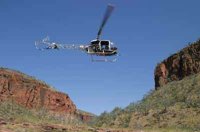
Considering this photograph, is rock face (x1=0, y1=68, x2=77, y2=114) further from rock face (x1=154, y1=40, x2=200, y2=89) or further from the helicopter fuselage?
the helicopter fuselage

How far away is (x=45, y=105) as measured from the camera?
121562 mm

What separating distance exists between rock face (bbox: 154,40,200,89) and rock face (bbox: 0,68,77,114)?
33.6 m

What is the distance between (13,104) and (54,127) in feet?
209

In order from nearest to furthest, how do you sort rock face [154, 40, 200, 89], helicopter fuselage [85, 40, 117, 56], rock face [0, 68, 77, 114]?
helicopter fuselage [85, 40, 117, 56] < rock face [154, 40, 200, 89] < rock face [0, 68, 77, 114]

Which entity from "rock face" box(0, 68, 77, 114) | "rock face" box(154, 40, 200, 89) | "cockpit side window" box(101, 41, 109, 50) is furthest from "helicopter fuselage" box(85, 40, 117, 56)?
"rock face" box(0, 68, 77, 114)

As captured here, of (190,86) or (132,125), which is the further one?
(190,86)

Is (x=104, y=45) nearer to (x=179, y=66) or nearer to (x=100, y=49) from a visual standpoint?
(x=100, y=49)

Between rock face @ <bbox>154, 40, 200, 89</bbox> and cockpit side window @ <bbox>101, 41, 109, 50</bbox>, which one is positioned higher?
rock face @ <bbox>154, 40, 200, 89</bbox>

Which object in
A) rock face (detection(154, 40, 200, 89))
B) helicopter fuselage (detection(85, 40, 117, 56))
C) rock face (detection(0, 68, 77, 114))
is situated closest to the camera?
helicopter fuselage (detection(85, 40, 117, 56))

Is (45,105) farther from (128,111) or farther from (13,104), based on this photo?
(128,111)

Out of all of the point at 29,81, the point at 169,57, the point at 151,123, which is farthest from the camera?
the point at 29,81

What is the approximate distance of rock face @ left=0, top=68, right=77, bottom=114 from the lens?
107250mm

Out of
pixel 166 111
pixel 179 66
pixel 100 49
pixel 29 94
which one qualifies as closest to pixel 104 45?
pixel 100 49

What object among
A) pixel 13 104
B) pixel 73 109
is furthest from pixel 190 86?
pixel 73 109
